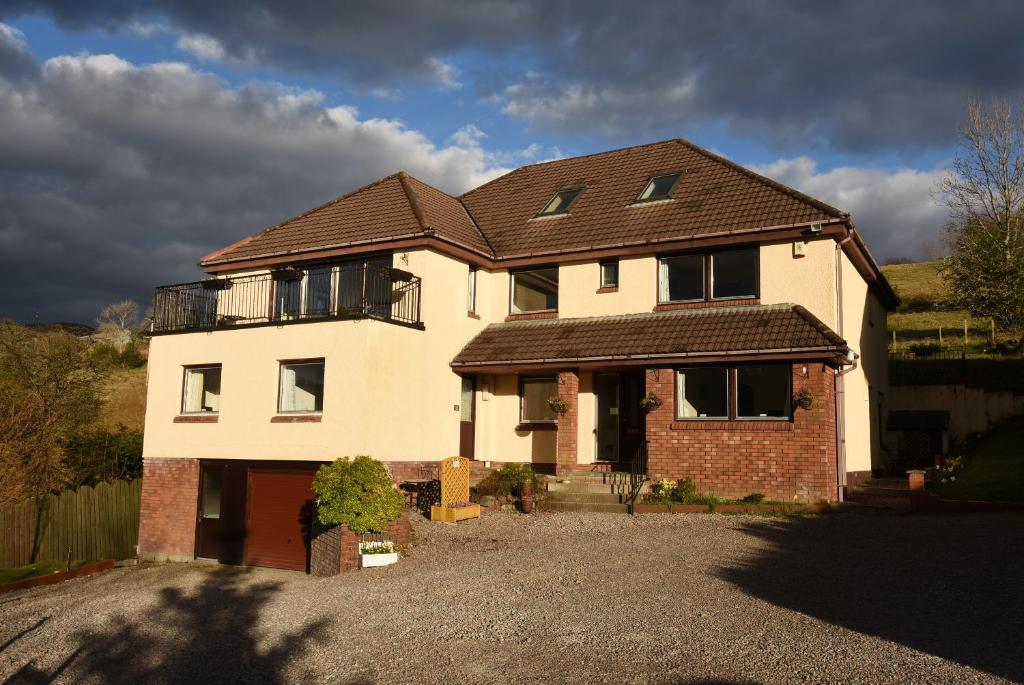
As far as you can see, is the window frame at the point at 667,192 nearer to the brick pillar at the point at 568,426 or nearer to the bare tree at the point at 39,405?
the brick pillar at the point at 568,426

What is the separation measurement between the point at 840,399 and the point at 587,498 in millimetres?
5605

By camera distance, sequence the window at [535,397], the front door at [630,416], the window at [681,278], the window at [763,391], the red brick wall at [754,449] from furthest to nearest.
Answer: the window at [535,397] → the front door at [630,416] → the window at [681,278] → the window at [763,391] → the red brick wall at [754,449]

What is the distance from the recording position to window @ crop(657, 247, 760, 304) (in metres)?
19.2

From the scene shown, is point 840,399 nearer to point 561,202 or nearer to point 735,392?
point 735,392

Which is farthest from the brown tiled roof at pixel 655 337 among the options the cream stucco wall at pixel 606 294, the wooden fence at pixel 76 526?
the wooden fence at pixel 76 526

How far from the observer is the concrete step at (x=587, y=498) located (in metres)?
17.6

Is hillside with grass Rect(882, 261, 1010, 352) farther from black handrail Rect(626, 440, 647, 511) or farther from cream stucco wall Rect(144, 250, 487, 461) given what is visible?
cream stucco wall Rect(144, 250, 487, 461)

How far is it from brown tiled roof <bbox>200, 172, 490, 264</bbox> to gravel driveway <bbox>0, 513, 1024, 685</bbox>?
7.91 m

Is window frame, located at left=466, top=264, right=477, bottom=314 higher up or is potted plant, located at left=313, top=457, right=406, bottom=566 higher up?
window frame, located at left=466, top=264, right=477, bottom=314

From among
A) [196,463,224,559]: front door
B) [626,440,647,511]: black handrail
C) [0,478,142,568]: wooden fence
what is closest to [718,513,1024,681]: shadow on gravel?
[626,440,647,511]: black handrail

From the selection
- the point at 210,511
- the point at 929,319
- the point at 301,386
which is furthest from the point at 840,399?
the point at 929,319

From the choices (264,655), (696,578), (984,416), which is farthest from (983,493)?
(264,655)

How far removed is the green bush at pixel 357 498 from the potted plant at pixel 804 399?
7897mm

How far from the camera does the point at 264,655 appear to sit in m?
9.57
